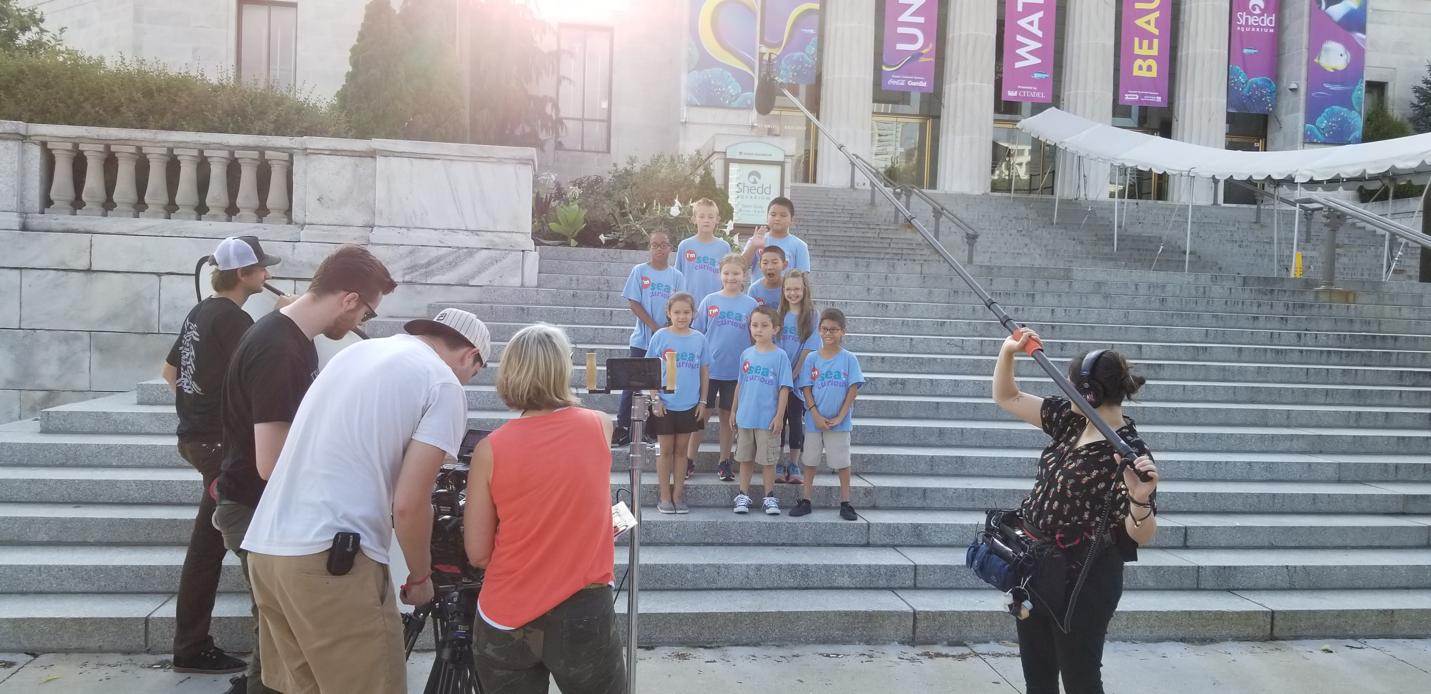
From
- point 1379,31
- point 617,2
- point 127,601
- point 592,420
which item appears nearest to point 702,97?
point 617,2

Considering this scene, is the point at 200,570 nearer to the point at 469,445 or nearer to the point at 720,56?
the point at 469,445

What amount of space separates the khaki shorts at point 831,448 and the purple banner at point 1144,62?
2324 cm

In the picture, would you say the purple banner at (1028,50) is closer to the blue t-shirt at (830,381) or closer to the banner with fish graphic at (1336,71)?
the banner with fish graphic at (1336,71)

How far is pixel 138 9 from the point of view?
18719mm

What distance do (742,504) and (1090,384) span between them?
3.25 m

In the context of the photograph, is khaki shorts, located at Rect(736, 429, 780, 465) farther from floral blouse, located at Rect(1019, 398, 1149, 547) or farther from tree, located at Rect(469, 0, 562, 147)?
tree, located at Rect(469, 0, 562, 147)

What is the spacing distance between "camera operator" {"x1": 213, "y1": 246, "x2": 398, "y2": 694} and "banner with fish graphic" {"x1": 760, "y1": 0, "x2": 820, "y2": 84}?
21687 millimetres

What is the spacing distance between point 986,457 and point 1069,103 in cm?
2128

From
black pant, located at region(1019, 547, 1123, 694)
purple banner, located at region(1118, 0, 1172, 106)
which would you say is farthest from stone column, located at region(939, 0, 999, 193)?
black pant, located at region(1019, 547, 1123, 694)

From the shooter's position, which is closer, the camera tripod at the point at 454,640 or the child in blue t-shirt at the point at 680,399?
the camera tripod at the point at 454,640

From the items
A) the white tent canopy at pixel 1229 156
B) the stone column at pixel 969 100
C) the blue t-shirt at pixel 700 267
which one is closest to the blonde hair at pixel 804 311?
the blue t-shirt at pixel 700 267

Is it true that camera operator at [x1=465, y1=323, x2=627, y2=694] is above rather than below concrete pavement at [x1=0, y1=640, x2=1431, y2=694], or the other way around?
above

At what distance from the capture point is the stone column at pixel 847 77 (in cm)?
2395

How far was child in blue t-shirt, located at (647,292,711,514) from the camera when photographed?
6.09m
